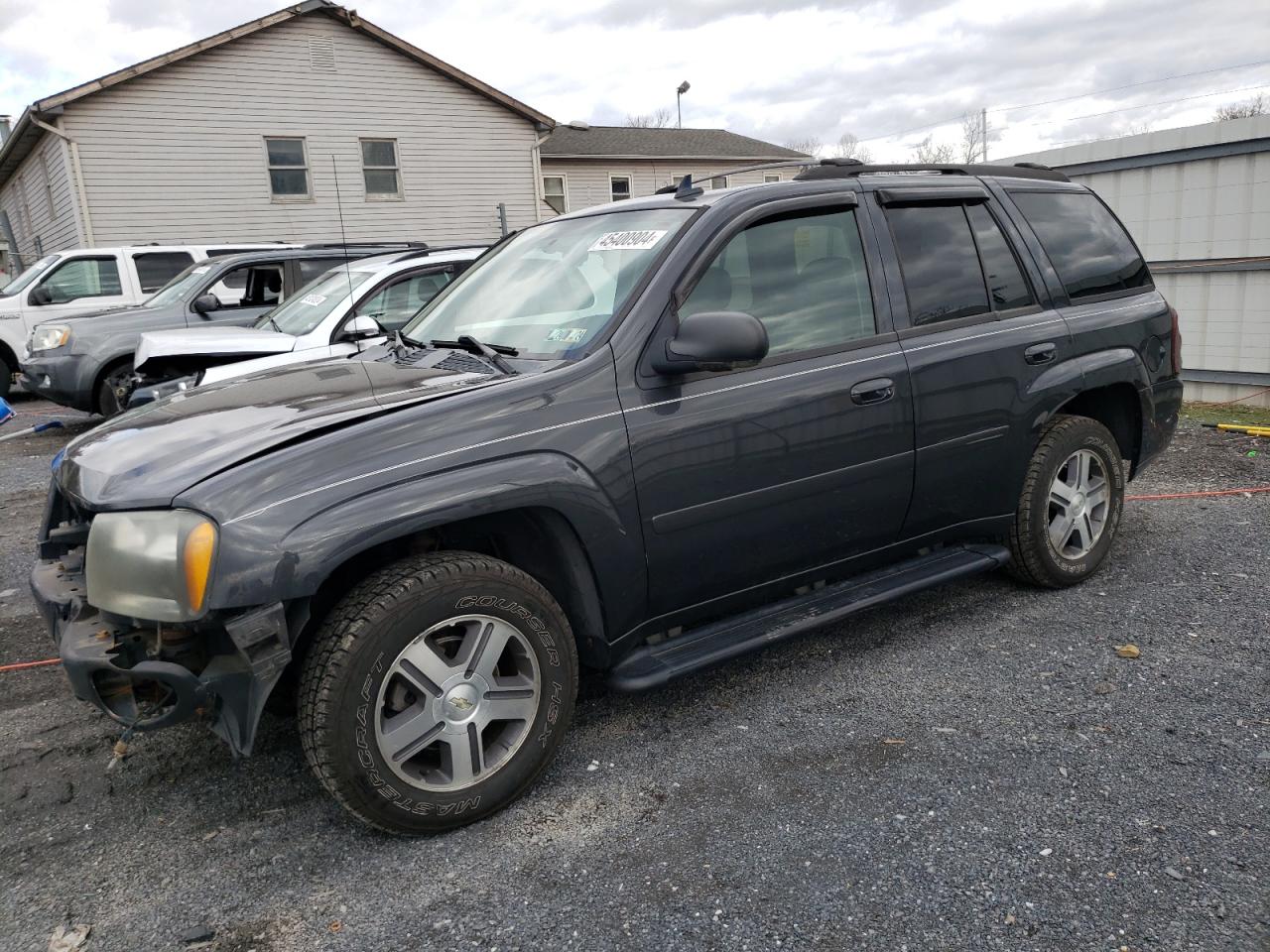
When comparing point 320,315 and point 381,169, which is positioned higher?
point 381,169

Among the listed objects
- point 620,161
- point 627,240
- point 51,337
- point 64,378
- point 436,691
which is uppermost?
point 620,161

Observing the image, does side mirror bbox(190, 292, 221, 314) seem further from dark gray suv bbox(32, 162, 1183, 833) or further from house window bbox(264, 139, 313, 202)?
house window bbox(264, 139, 313, 202)

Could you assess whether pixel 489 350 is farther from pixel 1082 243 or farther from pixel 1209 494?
pixel 1209 494

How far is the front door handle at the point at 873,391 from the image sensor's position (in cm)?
347

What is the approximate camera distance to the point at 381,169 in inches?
780

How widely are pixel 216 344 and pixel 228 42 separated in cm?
1335

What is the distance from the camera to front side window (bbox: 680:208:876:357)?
3332mm

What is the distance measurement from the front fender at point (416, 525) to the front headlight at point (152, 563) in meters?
0.05

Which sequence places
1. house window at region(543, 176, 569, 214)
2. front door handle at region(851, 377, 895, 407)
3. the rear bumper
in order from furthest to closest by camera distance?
1. house window at region(543, 176, 569, 214)
2. the rear bumper
3. front door handle at region(851, 377, 895, 407)

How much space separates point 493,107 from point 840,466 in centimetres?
1963

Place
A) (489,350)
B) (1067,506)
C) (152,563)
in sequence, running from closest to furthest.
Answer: (152,563) < (489,350) < (1067,506)

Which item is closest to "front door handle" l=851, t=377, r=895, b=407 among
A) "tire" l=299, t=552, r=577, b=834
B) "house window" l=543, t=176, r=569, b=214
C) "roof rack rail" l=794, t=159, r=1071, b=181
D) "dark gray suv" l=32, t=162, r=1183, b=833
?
"dark gray suv" l=32, t=162, r=1183, b=833

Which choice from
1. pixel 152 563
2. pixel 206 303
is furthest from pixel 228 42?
pixel 152 563

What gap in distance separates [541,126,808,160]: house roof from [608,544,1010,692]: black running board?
23.3 m
